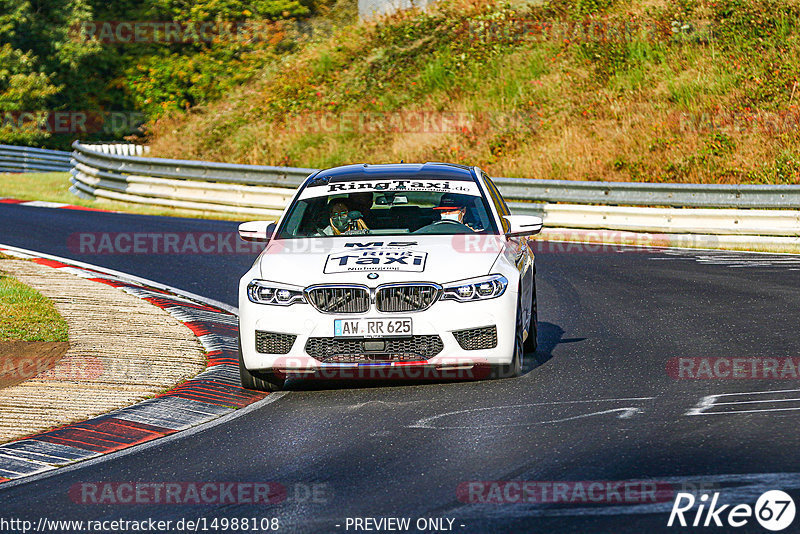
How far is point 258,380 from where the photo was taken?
28.9 ft

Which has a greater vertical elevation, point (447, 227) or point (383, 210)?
point (383, 210)

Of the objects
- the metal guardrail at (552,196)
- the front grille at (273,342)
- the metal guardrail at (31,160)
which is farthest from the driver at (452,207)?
the metal guardrail at (31,160)

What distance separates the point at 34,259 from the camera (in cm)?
1644

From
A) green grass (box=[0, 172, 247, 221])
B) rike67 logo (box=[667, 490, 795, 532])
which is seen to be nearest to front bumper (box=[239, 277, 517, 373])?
rike67 logo (box=[667, 490, 795, 532])

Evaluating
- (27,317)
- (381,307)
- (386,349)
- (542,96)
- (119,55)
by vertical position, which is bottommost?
(27,317)

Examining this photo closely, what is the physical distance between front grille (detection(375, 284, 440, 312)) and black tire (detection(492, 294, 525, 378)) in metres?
0.71

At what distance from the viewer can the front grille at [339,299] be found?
835 centimetres

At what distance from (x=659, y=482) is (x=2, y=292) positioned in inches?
360

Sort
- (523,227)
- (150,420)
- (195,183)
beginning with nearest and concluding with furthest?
(150,420) < (523,227) < (195,183)

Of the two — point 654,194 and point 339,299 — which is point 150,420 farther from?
point 654,194

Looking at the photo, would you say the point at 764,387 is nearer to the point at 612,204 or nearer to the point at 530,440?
the point at 530,440

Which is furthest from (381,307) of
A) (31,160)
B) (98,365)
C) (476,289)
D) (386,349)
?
(31,160)

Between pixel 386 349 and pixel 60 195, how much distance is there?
21806 mm

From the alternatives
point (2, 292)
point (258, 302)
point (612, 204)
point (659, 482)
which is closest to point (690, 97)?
point (612, 204)
